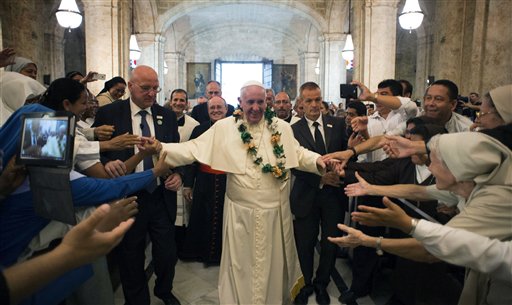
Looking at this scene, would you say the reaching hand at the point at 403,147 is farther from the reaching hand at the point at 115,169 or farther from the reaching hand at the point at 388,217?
the reaching hand at the point at 115,169

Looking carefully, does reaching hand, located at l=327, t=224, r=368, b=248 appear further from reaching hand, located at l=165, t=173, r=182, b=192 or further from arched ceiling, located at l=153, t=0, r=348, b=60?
arched ceiling, located at l=153, t=0, r=348, b=60

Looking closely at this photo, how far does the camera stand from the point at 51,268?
1.30m

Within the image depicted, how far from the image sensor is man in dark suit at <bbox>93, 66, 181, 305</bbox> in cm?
327

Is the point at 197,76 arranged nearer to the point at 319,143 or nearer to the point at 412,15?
the point at 412,15

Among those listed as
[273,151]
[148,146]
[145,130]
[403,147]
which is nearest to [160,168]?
[148,146]

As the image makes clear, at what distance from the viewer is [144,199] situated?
328 centimetres

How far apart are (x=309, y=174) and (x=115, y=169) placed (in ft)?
5.97

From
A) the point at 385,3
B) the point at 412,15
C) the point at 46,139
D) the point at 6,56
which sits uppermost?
the point at 385,3

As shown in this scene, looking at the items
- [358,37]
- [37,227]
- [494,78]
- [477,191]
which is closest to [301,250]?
[477,191]

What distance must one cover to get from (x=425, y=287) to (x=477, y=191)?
45.7 inches

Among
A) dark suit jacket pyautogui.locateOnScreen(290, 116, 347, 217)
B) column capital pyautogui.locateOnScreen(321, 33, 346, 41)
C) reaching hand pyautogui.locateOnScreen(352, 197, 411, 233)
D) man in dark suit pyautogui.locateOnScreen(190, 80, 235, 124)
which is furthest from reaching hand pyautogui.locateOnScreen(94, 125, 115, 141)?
column capital pyautogui.locateOnScreen(321, 33, 346, 41)

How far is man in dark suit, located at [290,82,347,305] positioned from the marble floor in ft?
0.84

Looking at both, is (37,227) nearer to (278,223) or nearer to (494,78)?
A: (278,223)

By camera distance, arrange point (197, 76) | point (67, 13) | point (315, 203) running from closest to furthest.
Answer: point (315, 203) < point (67, 13) < point (197, 76)
